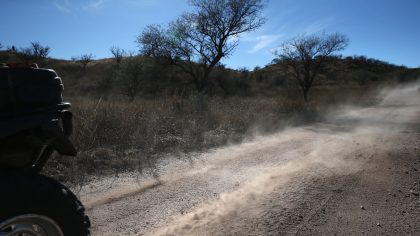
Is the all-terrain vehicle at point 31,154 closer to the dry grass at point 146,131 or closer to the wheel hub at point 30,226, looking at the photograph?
the wheel hub at point 30,226

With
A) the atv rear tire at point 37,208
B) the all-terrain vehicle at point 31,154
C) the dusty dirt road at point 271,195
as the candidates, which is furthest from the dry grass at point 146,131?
the atv rear tire at point 37,208

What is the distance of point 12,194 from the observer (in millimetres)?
1903

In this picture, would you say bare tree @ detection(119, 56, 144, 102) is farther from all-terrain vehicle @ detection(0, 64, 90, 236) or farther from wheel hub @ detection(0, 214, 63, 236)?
wheel hub @ detection(0, 214, 63, 236)

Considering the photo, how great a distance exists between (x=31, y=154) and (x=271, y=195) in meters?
2.88

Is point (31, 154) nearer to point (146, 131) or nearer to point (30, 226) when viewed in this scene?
point (30, 226)

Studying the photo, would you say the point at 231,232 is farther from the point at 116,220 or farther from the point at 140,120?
the point at 140,120

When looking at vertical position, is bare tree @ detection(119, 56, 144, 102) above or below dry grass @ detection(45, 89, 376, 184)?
above

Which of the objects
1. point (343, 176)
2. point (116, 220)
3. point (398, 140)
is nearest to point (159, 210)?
point (116, 220)

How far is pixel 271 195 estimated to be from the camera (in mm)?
4312

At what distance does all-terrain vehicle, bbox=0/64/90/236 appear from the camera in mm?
1938

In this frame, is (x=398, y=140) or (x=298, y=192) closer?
(x=298, y=192)

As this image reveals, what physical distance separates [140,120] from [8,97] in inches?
244

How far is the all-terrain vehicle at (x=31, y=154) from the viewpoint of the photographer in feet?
6.36

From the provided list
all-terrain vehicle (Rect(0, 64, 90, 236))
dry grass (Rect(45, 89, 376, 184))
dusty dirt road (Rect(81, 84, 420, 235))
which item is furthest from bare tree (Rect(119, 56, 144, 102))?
all-terrain vehicle (Rect(0, 64, 90, 236))
